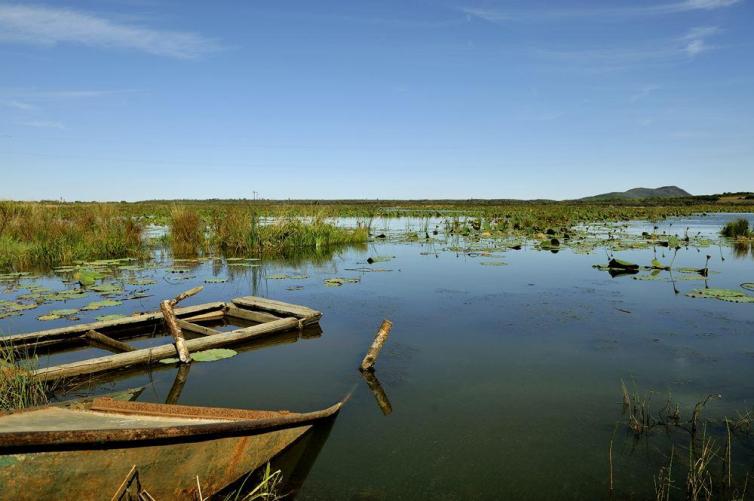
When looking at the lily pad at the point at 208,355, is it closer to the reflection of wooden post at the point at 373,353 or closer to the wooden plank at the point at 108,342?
the wooden plank at the point at 108,342

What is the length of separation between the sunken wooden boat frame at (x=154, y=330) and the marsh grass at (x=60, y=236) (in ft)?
23.4

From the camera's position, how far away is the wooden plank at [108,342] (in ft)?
18.7

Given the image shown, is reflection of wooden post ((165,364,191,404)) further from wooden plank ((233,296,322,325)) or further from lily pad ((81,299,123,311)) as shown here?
lily pad ((81,299,123,311))

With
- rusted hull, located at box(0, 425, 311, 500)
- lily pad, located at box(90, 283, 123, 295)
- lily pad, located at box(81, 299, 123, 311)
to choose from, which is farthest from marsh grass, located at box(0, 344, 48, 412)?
lily pad, located at box(90, 283, 123, 295)

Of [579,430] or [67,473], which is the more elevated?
[67,473]

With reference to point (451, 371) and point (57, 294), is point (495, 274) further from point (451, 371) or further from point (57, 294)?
point (57, 294)

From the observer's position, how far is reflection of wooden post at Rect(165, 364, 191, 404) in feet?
14.8

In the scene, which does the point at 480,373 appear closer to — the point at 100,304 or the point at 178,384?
the point at 178,384

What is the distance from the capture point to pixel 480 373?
5090 millimetres

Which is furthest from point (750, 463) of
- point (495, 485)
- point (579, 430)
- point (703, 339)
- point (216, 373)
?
point (216, 373)

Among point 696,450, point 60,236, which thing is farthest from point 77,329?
point 60,236

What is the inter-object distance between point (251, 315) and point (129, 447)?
4752 millimetres

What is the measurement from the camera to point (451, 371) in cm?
515

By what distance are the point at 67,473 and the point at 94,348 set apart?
167 inches
